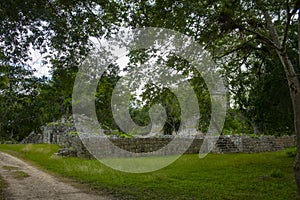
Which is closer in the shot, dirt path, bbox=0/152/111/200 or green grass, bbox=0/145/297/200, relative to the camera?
dirt path, bbox=0/152/111/200

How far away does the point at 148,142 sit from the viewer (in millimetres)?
19078

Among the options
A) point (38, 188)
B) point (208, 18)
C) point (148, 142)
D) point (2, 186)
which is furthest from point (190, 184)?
point (148, 142)

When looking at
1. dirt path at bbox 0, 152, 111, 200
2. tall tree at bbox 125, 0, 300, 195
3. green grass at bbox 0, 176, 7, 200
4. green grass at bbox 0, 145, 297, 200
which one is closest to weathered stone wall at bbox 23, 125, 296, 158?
green grass at bbox 0, 145, 297, 200

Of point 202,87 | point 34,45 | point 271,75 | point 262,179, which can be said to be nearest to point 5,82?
point 34,45

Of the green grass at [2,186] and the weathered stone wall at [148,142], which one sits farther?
the weathered stone wall at [148,142]

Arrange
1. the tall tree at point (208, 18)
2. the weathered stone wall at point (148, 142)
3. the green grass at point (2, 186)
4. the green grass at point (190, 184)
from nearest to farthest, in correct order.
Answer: the tall tree at point (208, 18)
the green grass at point (2, 186)
the green grass at point (190, 184)
the weathered stone wall at point (148, 142)

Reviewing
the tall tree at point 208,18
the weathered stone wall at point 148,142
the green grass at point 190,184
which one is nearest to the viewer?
the tall tree at point 208,18

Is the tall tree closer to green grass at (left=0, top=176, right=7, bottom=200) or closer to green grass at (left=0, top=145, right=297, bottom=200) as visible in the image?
green grass at (left=0, top=145, right=297, bottom=200)

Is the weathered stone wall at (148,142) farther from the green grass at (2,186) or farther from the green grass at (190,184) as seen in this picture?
the green grass at (2,186)

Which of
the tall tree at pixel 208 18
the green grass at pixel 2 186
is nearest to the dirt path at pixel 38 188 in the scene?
the green grass at pixel 2 186

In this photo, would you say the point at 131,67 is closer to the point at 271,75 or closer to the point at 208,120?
the point at 271,75

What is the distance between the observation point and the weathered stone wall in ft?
55.0

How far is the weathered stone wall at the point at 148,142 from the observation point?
1675 cm

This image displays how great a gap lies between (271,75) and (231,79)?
1.66 m
